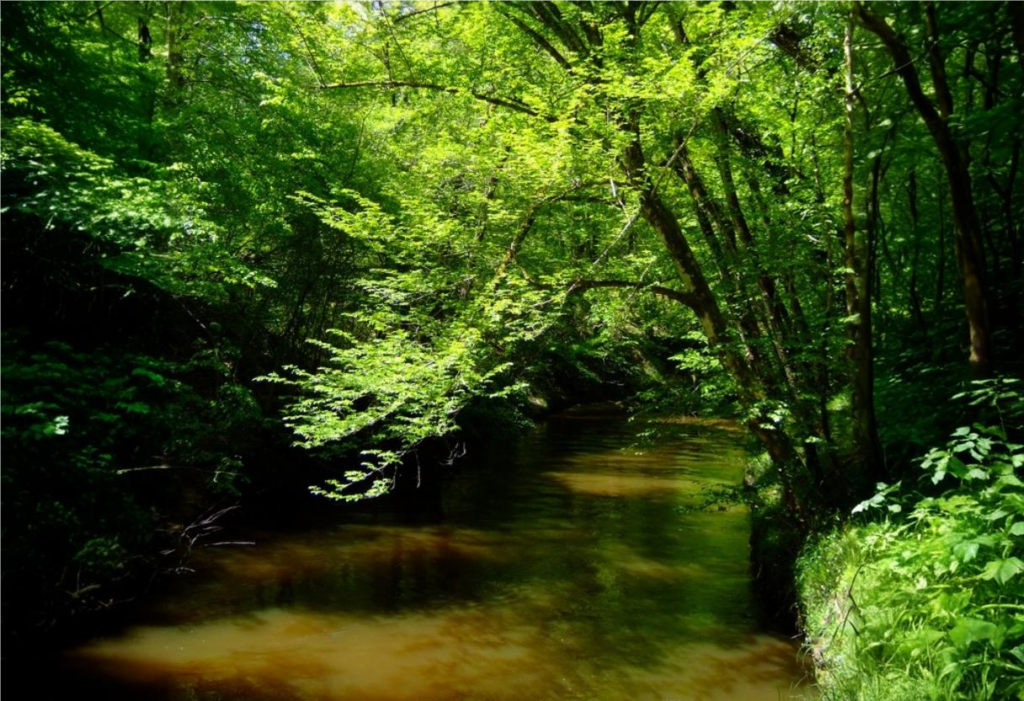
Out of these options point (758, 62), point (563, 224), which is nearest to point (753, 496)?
point (563, 224)

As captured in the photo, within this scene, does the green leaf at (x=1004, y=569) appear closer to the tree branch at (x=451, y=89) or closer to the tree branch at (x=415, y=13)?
the tree branch at (x=451, y=89)

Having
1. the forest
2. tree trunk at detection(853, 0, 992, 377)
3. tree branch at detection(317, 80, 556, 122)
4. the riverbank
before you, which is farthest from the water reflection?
tree branch at detection(317, 80, 556, 122)

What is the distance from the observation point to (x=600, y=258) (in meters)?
6.82

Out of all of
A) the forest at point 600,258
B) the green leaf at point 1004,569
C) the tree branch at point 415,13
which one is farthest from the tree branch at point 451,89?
the green leaf at point 1004,569

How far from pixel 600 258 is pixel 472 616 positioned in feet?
13.9

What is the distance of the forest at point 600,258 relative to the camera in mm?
5605

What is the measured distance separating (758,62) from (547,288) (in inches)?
129

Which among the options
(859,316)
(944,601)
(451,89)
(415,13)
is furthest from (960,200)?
(415,13)

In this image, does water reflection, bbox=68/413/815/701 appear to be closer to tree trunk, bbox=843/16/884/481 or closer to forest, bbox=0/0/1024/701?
forest, bbox=0/0/1024/701

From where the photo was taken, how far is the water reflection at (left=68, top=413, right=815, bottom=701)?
5.83 m

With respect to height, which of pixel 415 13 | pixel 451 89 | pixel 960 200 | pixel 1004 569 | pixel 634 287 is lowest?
pixel 1004 569

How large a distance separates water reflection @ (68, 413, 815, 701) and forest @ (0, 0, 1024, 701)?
67cm

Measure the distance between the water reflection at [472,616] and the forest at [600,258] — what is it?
67 cm

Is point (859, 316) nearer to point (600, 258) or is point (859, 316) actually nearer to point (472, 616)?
point (600, 258)
